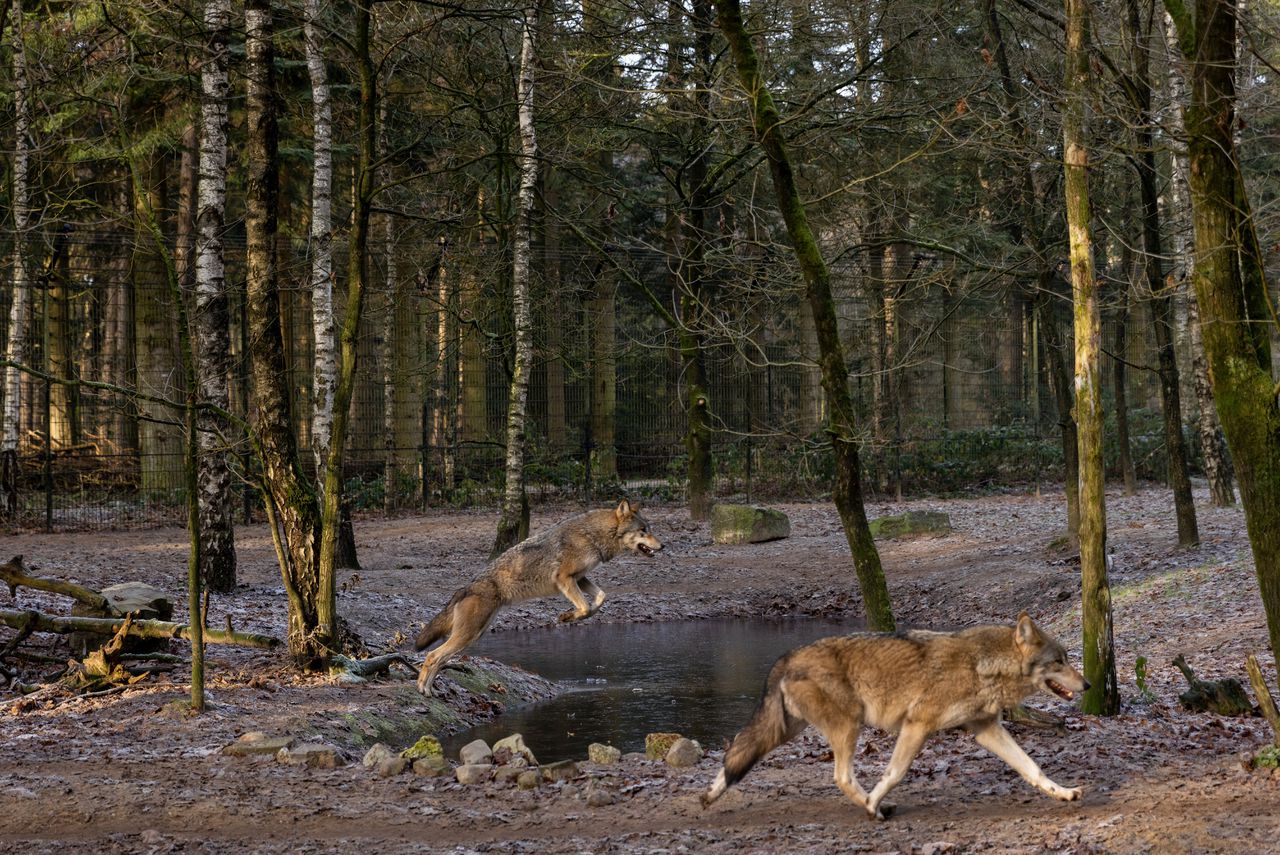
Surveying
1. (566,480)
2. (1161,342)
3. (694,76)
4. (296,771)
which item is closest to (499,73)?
(694,76)

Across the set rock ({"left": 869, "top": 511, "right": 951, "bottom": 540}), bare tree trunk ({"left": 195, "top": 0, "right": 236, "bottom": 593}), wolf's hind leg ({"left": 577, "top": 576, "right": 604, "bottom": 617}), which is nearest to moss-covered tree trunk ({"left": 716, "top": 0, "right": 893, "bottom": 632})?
wolf's hind leg ({"left": 577, "top": 576, "right": 604, "bottom": 617})

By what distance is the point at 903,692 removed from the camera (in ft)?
23.3

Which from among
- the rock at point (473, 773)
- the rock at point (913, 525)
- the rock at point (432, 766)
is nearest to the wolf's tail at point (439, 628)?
the rock at point (432, 766)

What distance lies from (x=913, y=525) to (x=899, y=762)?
53.2 ft

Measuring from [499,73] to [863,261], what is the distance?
11421 mm

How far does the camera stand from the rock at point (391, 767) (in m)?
8.52

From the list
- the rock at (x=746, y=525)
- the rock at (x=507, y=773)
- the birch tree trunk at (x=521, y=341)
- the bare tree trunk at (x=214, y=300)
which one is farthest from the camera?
the rock at (x=746, y=525)

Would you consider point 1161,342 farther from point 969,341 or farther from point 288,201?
point 288,201

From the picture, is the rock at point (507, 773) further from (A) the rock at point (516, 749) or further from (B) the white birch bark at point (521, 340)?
(B) the white birch bark at point (521, 340)

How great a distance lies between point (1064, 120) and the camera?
946 centimetres

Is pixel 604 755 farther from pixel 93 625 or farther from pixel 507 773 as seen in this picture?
pixel 93 625

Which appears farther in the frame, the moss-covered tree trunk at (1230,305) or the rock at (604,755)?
the rock at (604,755)

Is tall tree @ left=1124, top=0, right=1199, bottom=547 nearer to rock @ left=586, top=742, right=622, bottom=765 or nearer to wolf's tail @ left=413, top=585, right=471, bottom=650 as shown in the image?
wolf's tail @ left=413, top=585, right=471, bottom=650

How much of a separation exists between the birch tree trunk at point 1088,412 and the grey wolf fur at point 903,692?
2.32 meters
